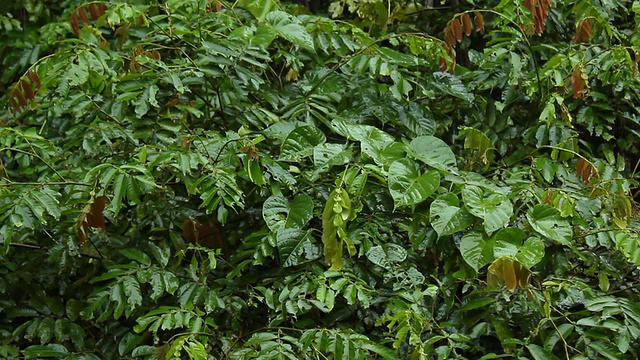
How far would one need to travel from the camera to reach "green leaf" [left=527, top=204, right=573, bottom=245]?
7.46ft

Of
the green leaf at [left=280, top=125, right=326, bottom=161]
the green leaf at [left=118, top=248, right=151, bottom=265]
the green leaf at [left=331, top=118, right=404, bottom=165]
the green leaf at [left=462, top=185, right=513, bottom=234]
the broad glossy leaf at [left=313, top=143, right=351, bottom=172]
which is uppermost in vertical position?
the green leaf at [left=331, top=118, right=404, bottom=165]

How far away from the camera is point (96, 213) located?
2.51 metres

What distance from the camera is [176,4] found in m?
3.02

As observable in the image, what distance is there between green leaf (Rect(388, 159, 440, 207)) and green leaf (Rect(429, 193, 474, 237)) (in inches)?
2.8

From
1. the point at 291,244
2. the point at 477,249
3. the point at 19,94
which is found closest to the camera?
the point at 477,249

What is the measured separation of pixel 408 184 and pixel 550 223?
42cm

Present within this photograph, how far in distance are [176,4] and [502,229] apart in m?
1.50

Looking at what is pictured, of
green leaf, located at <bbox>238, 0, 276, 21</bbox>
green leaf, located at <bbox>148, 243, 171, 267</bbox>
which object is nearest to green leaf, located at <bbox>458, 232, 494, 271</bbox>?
green leaf, located at <bbox>148, 243, 171, 267</bbox>

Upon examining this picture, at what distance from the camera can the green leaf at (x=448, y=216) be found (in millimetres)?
2245

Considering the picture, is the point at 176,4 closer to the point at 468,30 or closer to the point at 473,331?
the point at 468,30

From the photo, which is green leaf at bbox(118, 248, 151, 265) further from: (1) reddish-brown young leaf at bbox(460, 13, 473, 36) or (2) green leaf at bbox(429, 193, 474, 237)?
(1) reddish-brown young leaf at bbox(460, 13, 473, 36)

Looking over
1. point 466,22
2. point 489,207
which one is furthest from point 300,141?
point 466,22

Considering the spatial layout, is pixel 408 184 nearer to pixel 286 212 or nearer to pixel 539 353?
pixel 286 212

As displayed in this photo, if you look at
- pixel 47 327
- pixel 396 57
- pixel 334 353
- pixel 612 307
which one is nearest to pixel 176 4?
pixel 396 57
